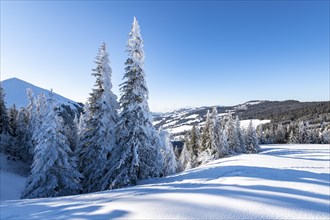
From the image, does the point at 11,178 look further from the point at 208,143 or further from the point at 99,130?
the point at 208,143

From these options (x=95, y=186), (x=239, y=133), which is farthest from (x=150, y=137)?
(x=239, y=133)

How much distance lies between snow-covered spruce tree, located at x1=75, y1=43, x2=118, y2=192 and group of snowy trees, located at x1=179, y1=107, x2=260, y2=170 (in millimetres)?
19304

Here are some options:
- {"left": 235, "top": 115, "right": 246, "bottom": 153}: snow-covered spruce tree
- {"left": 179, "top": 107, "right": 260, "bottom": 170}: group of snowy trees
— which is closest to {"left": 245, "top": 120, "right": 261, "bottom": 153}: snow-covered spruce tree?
{"left": 179, "top": 107, "right": 260, "bottom": 170}: group of snowy trees

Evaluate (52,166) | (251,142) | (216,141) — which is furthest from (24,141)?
(251,142)

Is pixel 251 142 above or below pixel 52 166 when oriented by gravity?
below

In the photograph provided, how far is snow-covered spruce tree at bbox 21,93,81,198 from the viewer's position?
613 inches

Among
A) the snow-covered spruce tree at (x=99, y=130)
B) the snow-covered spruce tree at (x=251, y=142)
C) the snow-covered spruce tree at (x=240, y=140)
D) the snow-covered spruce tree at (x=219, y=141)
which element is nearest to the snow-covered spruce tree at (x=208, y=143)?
the snow-covered spruce tree at (x=219, y=141)

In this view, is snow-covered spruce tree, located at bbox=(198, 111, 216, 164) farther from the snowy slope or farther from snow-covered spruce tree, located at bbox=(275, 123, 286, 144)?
snow-covered spruce tree, located at bbox=(275, 123, 286, 144)

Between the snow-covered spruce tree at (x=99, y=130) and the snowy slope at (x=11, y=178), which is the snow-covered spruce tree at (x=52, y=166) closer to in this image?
the snow-covered spruce tree at (x=99, y=130)

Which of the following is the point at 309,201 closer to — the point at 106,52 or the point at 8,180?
the point at 106,52

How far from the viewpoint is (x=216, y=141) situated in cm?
3262

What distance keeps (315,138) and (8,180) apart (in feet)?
285

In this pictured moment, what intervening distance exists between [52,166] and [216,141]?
78.8ft

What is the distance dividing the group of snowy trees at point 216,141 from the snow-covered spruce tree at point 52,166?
21.6m
